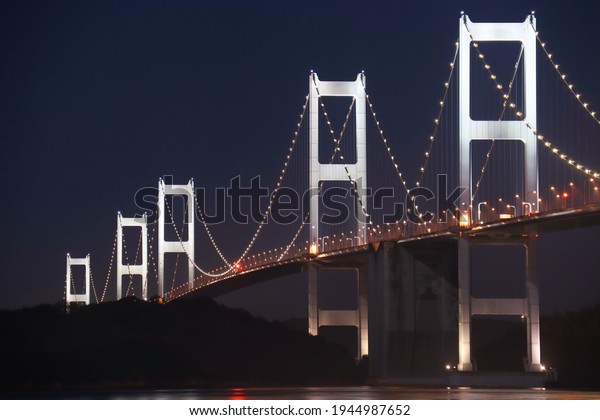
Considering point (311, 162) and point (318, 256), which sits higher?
point (311, 162)

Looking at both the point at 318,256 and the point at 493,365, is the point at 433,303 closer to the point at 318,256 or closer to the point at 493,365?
the point at 318,256

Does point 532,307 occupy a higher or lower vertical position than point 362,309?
lower

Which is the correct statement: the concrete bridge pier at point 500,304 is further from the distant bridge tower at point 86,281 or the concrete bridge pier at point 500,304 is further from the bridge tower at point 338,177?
the distant bridge tower at point 86,281

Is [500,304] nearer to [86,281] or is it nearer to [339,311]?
[339,311]

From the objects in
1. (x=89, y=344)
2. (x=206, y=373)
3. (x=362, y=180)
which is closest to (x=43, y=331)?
(x=89, y=344)

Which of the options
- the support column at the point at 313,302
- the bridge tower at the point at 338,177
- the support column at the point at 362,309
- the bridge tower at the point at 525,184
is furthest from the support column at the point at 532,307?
the support column at the point at 313,302

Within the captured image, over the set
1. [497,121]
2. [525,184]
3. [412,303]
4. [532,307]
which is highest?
[497,121]

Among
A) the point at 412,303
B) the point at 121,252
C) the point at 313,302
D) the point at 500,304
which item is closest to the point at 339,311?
the point at 313,302
